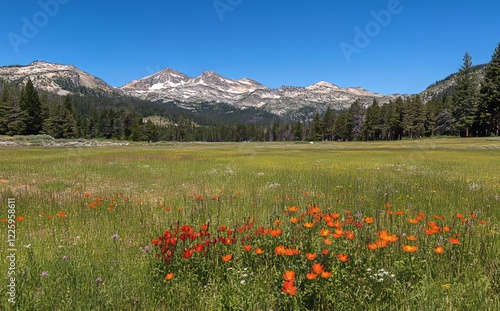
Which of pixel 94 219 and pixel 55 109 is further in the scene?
pixel 55 109

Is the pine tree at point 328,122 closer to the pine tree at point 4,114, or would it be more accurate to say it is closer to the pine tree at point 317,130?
the pine tree at point 317,130

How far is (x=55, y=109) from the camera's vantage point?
117625 mm

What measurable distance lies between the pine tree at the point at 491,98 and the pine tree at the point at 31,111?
156083mm

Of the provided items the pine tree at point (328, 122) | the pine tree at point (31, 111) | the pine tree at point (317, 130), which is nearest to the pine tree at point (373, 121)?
the pine tree at point (328, 122)

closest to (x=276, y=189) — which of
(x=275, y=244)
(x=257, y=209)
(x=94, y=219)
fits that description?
(x=257, y=209)

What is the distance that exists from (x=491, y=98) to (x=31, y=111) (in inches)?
6175

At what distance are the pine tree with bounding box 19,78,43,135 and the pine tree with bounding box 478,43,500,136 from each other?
156083mm

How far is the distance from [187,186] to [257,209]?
243 inches

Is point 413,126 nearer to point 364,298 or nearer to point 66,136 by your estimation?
point 364,298

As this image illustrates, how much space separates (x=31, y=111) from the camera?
10869cm

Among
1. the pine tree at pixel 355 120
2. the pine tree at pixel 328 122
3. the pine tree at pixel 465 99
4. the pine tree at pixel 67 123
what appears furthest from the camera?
the pine tree at pixel 328 122

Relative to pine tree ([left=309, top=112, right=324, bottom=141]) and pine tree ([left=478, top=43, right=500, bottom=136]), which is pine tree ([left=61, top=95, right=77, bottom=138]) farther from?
pine tree ([left=478, top=43, right=500, bottom=136])

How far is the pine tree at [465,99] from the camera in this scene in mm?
96319

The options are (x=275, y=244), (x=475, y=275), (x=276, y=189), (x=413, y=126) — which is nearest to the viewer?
(x=475, y=275)
